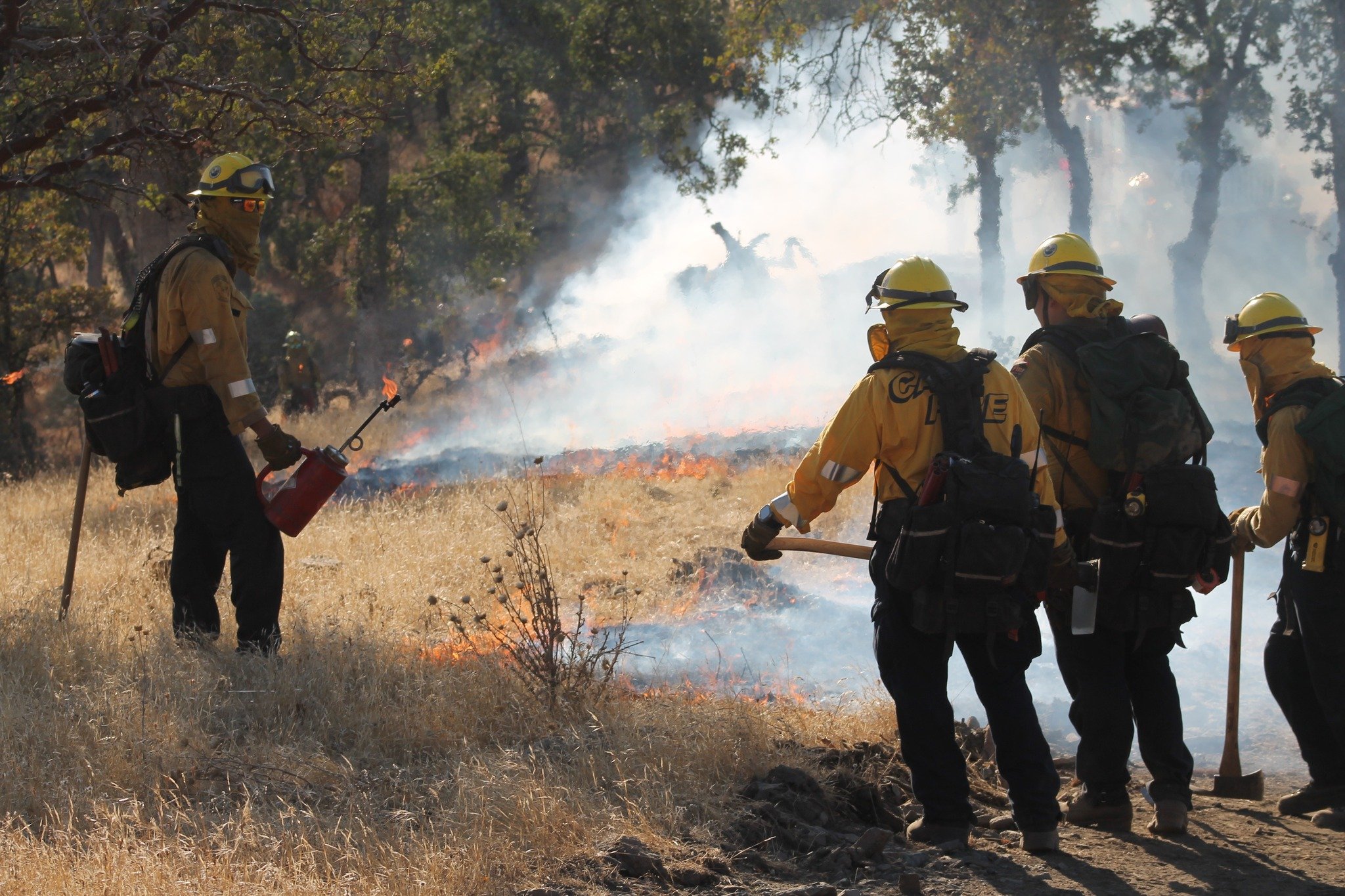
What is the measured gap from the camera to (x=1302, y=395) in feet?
14.5

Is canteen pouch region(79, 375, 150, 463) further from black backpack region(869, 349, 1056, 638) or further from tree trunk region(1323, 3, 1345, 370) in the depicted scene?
tree trunk region(1323, 3, 1345, 370)

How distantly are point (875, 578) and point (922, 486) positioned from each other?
13.4 inches

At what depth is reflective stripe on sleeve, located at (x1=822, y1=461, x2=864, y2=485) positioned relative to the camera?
3.90 metres

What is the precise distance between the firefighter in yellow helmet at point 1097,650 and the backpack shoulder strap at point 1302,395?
601 millimetres

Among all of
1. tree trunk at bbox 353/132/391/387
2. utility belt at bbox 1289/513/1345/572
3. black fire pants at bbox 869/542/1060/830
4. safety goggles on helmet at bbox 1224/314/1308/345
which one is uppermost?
tree trunk at bbox 353/132/391/387

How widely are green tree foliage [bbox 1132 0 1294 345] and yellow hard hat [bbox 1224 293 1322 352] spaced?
62.3 ft

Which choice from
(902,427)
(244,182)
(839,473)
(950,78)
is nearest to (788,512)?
(839,473)

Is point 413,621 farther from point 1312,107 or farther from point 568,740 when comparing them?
point 1312,107

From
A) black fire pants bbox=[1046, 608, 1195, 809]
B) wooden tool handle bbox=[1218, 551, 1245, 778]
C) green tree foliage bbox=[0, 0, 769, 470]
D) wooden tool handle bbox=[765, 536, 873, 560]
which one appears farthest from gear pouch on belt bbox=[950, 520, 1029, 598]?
green tree foliage bbox=[0, 0, 769, 470]

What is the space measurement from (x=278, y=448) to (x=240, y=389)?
0.95ft

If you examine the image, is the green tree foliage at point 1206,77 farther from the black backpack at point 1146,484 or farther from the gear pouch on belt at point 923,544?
the gear pouch on belt at point 923,544

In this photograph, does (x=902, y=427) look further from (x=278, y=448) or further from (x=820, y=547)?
(x=278, y=448)

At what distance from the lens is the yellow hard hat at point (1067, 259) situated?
178 inches

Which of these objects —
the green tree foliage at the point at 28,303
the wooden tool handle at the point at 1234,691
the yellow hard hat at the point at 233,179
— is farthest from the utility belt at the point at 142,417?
the green tree foliage at the point at 28,303
